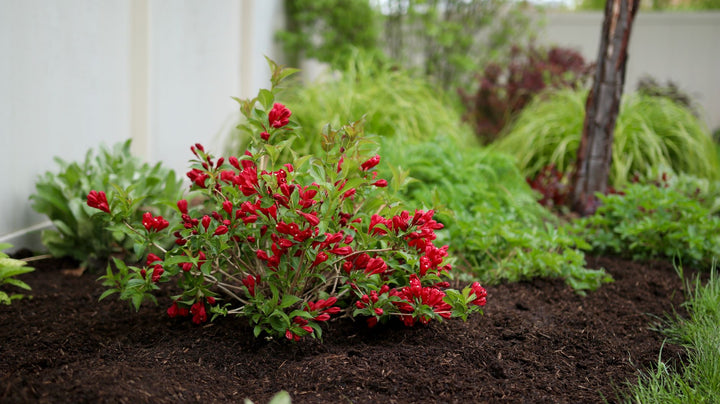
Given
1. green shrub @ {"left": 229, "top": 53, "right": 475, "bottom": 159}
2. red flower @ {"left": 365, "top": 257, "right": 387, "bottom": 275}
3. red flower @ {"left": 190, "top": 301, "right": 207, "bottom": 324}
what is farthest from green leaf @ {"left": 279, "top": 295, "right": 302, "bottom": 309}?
green shrub @ {"left": 229, "top": 53, "right": 475, "bottom": 159}

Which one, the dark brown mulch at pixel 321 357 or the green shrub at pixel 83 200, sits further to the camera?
the green shrub at pixel 83 200

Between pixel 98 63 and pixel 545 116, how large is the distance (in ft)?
13.1

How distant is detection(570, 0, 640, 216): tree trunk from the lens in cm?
379

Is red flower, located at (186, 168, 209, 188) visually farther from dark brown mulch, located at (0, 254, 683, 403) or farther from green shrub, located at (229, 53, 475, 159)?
green shrub, located at (229, 53, 475, 159)

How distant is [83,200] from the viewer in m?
2.67

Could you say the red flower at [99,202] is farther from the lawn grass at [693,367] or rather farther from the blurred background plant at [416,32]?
the blurred background plant at [416,32]

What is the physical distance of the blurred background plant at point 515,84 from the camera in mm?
7355

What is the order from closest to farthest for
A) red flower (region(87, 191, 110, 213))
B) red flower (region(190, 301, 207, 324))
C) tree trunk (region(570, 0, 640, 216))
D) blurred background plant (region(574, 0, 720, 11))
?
red flower (region(87, 191, 110, 213))
red flower (region(190, 301, 207, 324))
tree trunk (region(570, 0, 640, 216))
blurred background plant (region(574, 0, 720, 11))

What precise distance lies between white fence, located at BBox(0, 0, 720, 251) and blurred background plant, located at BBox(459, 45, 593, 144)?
2.97m

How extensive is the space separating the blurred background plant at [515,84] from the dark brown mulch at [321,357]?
5288mm

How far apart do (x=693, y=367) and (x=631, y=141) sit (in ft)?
12.2

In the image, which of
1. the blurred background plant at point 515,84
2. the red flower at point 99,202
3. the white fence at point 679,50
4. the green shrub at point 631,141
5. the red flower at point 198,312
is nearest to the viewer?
the red flower at point 99,202

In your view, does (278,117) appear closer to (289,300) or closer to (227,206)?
(227,206)

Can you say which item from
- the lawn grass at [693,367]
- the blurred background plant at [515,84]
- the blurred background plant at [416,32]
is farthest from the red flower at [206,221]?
the blurred background plant at [515,84]
